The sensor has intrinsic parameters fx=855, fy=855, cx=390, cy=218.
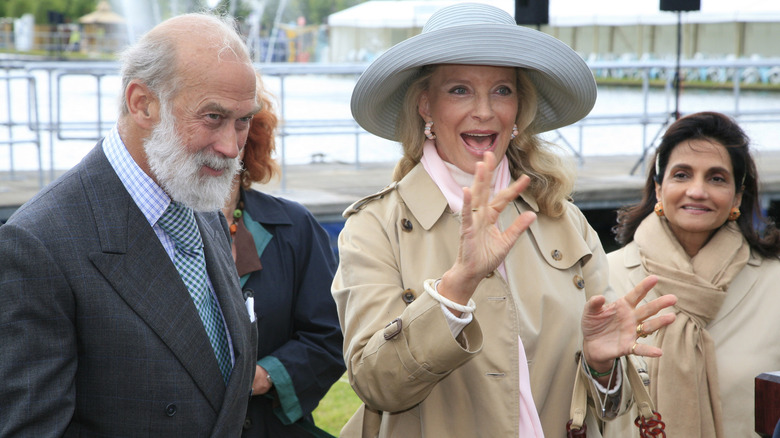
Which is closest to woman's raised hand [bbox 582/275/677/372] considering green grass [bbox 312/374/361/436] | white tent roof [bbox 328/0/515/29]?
green grass [bbox 312/374/361/436]

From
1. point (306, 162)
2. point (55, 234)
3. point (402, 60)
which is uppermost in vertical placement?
point (402, 60)

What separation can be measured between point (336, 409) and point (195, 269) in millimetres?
3301

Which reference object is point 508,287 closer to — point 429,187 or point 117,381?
point 429,187

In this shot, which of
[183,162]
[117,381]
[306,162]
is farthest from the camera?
[306,162]

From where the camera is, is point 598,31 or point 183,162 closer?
point 183,162

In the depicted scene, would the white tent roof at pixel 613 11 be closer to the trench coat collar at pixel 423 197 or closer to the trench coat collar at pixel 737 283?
the trench coat collar at pixel 737 283

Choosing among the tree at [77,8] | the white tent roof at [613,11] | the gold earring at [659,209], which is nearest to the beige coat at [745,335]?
the gold earring at [659,209]

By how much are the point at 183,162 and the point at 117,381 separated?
1.84 feet

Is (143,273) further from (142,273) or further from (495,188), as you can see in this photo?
(495,188)

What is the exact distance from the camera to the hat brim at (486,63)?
267 cm

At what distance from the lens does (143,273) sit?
205 cm

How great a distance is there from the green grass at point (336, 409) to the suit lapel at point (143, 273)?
3.09 meters

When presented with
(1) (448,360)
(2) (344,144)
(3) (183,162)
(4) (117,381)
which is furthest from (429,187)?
(2) (344,144)

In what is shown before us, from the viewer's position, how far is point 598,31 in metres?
43.3
